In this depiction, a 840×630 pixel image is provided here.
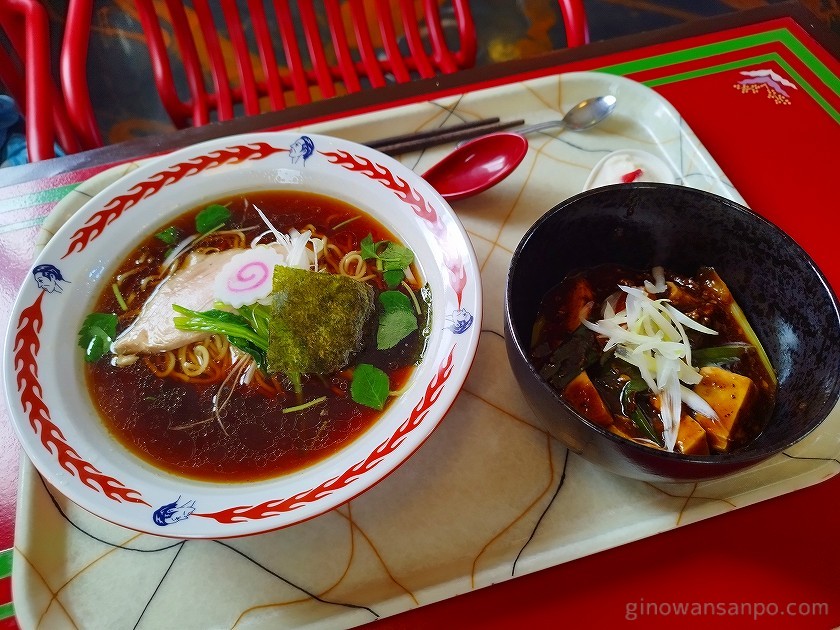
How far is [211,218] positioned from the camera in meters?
1.37

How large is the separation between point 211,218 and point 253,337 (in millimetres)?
376

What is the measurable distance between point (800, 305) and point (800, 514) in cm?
38

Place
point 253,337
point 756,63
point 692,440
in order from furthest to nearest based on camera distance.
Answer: point 756,63 < point 253,337 < point 692,440

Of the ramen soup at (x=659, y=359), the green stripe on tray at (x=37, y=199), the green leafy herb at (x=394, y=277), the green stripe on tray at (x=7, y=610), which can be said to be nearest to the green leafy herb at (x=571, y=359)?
the ramen soup at (x=659, y=359)

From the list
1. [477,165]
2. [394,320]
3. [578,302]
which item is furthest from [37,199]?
[578,302]

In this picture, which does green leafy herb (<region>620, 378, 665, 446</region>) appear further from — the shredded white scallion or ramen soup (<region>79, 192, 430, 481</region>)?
ramen soup (<region>79, 192, 430, 481</region>)

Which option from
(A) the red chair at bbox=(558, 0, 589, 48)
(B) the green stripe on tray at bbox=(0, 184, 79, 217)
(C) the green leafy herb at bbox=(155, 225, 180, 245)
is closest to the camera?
(C) the green leafy herb at bbox=(155, 225, 180, 245)

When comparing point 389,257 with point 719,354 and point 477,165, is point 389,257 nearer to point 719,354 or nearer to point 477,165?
point 477,165

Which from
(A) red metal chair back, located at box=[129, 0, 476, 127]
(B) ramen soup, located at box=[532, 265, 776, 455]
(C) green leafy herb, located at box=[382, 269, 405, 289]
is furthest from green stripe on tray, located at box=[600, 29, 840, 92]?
(C) green leafy herb, located at box=[382, 269, 405, 289]

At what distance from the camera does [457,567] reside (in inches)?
38.1

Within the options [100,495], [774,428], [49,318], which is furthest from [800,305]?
[49,318]

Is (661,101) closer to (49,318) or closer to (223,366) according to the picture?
(223,366)

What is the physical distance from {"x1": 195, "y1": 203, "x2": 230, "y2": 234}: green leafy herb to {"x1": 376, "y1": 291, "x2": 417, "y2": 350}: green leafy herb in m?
0.45

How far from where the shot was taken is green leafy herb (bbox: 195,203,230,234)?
4.48ft
